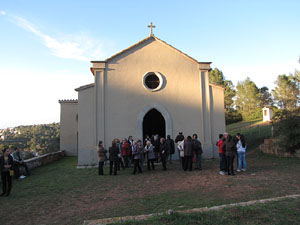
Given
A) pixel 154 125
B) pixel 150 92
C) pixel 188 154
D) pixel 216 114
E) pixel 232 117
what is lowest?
pixel 188 154

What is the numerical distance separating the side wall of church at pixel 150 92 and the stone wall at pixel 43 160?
414cm

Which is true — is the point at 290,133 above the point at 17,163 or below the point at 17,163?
above

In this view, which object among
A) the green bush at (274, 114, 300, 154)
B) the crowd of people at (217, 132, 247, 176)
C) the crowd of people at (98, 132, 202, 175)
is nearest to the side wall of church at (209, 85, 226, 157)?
the crowd of people at (98, 132, 202, 175)

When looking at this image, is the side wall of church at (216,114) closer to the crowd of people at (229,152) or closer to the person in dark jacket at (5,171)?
the crowd of people at (229,152)

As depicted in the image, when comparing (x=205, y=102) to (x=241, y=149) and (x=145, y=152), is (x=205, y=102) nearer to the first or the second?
(x=241, y=149)

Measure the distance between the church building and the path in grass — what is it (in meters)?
3.40

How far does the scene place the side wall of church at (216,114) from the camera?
1392 cm

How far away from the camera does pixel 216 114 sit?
14070mm

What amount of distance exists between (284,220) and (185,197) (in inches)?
105

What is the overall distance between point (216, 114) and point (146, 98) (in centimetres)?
418

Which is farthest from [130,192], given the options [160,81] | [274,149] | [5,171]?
[274,149]

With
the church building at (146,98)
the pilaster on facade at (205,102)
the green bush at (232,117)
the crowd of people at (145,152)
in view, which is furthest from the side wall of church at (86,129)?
the green bush at (232,117)

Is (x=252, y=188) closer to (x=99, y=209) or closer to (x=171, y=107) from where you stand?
(x=99, y=209)

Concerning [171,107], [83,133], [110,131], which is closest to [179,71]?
[171,107]
